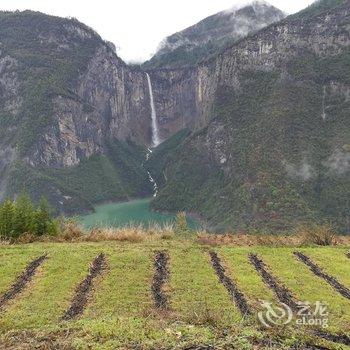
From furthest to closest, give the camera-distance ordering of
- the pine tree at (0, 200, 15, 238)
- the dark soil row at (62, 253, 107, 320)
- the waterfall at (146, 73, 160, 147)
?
1. the waterfall at (146, 73, 160, 147)
2. the pine tree at (0, 200, 15, 238)
3. the dark soil row at (62, 253, 107, 320)

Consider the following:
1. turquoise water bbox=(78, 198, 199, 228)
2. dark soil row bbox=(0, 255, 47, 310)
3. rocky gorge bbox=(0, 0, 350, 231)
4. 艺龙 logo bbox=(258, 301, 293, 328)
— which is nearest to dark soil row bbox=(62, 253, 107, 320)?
dark soil row bbox=(0, 255, 47, 310)

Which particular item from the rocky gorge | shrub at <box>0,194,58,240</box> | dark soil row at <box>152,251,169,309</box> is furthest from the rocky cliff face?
dark soil row at <box>152,251,169,309</box>

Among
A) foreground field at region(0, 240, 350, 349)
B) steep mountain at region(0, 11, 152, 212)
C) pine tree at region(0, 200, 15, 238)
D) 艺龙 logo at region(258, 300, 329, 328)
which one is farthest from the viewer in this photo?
steep mountain at region(0, 11, 152, 212)

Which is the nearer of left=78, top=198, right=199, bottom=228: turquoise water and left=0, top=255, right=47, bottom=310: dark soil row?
left=0, top=255, right=47, bottom=310: dark soil row

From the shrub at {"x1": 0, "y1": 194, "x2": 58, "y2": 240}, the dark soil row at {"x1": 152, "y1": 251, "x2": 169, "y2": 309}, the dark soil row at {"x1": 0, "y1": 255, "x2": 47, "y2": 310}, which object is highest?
the shrub at {"x1": 0, "y1": 194, "x2": 58, "y2": 240}

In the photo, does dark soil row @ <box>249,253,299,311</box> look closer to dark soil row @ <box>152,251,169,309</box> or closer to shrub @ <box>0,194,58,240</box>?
dark soil row @ <box>152,251,169,309</box>

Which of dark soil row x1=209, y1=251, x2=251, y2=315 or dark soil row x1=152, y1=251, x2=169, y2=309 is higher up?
dark soil row x1=152, y1=251, x2=169, y2=309

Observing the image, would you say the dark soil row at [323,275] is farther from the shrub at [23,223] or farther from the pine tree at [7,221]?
the pine tree at [7,221]
